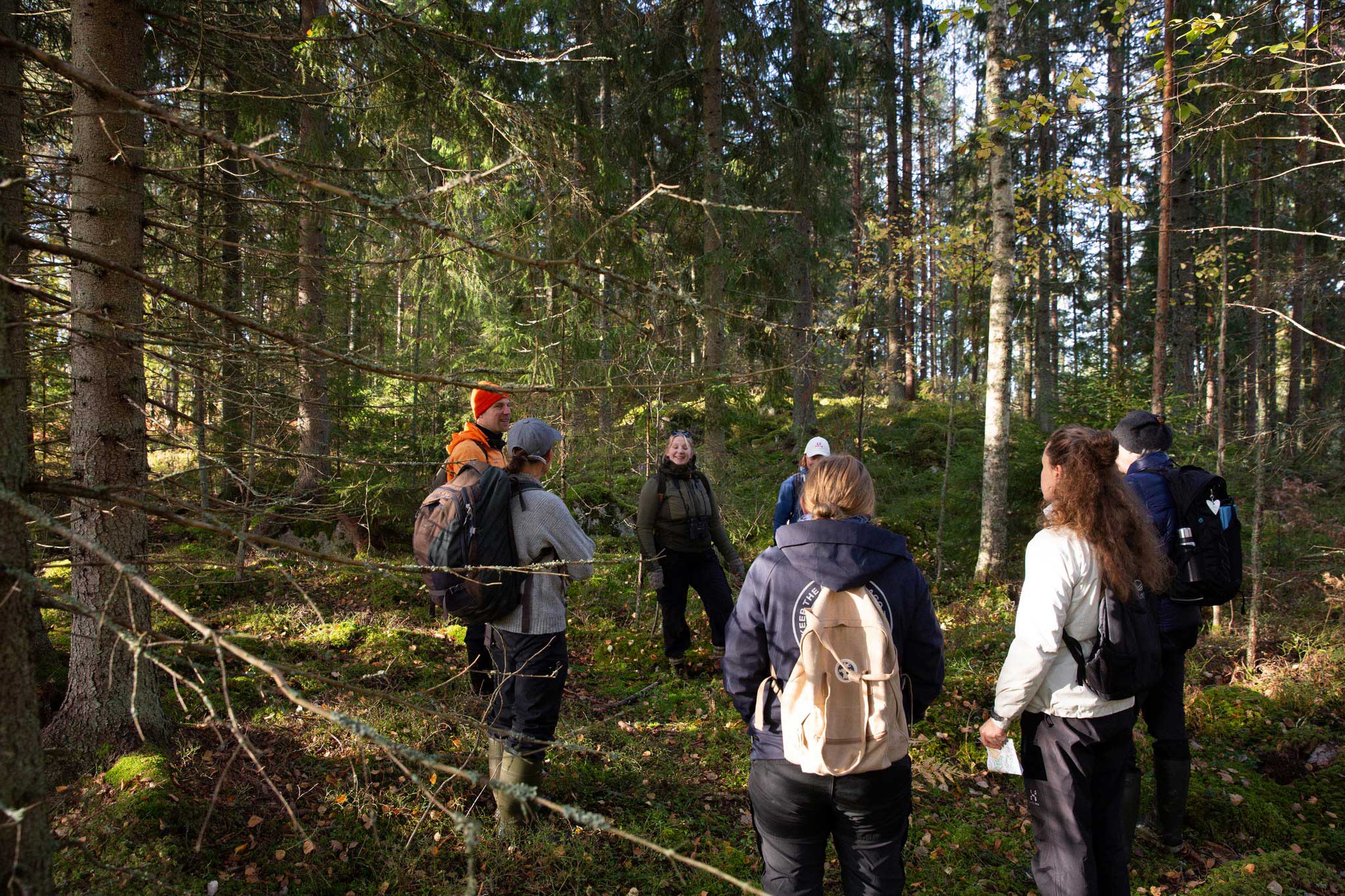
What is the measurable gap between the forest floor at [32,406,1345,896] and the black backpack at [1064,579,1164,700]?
157cm

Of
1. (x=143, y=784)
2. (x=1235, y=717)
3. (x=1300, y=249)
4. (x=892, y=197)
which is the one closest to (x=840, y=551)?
(x=143, y=784)

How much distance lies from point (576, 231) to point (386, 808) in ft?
19.0

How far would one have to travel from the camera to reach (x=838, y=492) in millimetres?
2547

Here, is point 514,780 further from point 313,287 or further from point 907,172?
point 907,172

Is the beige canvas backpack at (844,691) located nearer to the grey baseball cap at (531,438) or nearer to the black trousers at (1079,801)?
the black trousers at (1079,801)

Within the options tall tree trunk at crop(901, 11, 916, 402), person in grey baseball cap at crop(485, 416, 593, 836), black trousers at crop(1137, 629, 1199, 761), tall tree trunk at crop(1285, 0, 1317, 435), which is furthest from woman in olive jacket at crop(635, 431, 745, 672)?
tall tree trunk at crop(901, 11, 916, 402)

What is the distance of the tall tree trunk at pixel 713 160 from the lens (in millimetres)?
9094

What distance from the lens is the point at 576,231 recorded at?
7.46 metres

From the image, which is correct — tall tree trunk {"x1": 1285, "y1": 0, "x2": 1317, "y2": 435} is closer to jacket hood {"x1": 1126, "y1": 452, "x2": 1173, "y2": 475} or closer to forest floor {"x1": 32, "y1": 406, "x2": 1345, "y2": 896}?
forest floor {"x1": 32, "y1": 406, "x2": 1345, "y2": 896}

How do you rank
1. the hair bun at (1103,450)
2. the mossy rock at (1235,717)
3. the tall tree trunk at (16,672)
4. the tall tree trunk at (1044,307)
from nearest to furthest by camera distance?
1. the tall tree trunk at (16,672)
2. the hair bun at (1103,450)
3. the mossy rock at (1235,717)
4. the tall tree trunk at (1044,307)

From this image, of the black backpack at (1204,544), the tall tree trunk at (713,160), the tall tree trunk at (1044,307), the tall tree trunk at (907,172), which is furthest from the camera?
the tall tree trunk at (1044,307)

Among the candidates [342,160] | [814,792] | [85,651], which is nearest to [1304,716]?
[814,792]

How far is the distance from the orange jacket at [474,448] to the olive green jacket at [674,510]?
1731 mm

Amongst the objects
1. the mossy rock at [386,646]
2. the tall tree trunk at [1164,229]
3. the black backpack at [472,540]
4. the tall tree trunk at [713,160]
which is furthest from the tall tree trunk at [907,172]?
the black backpack at [472,540]
